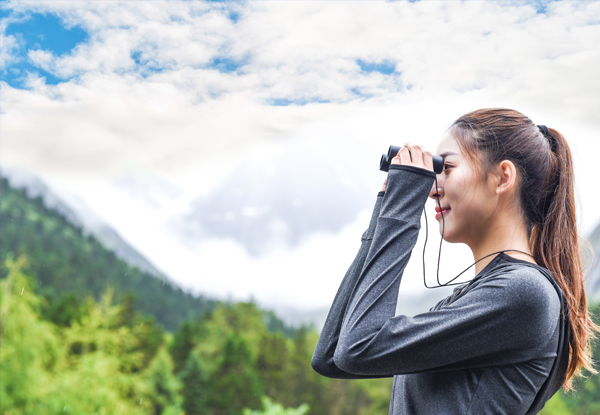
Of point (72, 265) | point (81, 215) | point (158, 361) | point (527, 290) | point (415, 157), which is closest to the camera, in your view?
point (527, 290)

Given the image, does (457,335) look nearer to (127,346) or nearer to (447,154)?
(447,154)

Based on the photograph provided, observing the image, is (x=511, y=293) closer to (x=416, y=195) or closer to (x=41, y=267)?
(x=416, y=195)

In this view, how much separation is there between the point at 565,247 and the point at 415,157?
230 millimetres

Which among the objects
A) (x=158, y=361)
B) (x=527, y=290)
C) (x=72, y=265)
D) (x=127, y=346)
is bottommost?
(x=158, y=361)

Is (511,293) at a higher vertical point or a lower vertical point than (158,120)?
lower

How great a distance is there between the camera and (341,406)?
7.59m

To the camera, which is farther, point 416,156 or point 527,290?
point 416,156

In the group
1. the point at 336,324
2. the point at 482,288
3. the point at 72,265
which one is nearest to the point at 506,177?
the point at 482,288

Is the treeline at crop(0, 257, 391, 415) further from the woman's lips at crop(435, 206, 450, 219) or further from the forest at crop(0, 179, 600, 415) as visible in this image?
the woman's lips at crop(435, 206, 450, 219)

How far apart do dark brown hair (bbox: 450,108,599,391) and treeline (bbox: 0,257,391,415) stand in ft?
19.0

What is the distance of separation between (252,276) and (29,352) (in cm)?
589

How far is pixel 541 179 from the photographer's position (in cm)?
65

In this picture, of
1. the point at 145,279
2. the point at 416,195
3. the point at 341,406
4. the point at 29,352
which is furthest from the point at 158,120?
the point at 416,195

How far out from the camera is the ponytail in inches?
23.3
